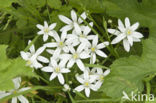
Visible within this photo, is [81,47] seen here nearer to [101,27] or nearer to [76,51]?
[76,51]

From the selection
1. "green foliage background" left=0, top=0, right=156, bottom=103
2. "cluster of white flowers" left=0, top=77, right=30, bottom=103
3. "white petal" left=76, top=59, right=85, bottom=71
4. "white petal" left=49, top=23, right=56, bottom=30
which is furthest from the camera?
"white petal" left=49, top=23, right=56, bottom=30

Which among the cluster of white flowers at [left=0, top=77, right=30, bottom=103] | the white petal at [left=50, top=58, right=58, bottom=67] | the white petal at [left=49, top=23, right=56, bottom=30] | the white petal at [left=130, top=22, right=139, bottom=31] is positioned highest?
Answer: the white petal at [left=49, top=23, right=56, bottom=30]

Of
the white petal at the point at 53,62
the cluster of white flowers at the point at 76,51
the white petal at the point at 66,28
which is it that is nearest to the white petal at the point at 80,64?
the cluster of white flowers at the point at 76,51

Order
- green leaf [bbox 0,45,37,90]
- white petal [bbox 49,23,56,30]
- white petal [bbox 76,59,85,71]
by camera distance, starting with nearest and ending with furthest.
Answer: green leaf [bbox 0,45,37,90] → white petal [bbox 76,59,85,71] → white petal [bbox 49,23,56,30]

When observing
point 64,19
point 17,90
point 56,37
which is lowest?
point 17,90

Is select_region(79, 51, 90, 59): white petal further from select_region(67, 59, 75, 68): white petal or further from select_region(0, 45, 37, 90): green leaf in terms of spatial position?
select_region(0, 45, 37, 90): green leaf

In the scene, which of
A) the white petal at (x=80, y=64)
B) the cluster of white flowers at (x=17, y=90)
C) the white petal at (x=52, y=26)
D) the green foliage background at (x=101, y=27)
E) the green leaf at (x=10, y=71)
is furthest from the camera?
the white petal at (x=52, y=26)

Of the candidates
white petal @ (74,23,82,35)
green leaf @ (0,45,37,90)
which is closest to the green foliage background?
green leaf @ (0,45,37,90)

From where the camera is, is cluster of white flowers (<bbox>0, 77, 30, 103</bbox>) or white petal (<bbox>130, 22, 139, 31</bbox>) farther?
white petal (<bbox>130, 22, 139, 31</bbox>)

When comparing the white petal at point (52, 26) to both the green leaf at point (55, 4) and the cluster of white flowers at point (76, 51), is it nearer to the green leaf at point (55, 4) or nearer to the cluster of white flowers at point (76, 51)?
the cluster of white flowers at point (76, 51)

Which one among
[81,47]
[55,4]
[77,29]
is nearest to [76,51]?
[81,47]
